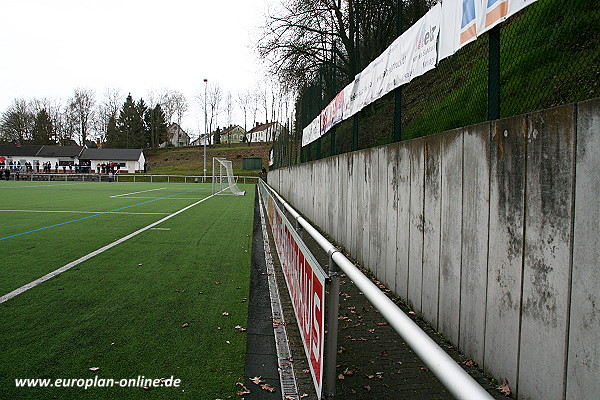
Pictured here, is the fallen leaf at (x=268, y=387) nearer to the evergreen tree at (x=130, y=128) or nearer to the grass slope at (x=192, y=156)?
the grass slope at (x=192, y=156)

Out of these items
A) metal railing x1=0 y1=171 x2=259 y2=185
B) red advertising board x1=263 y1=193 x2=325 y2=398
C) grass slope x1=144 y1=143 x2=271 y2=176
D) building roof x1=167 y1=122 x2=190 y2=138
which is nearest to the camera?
red advertising board x1=263 y1=193 x2=325 y2=398

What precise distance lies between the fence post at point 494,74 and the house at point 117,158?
8040 centimetres

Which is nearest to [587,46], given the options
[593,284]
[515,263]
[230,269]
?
[515,263]

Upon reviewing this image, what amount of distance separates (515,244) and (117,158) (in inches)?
3334

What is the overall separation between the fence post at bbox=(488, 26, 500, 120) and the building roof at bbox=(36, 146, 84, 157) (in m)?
89.8

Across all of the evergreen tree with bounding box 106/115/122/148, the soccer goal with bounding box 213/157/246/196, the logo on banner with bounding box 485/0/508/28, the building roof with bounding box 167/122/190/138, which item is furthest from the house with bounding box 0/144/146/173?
the logo on banner with bounding box 485/0/508/28

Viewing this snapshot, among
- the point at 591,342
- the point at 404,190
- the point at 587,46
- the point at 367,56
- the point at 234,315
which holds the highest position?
the point at 367,56

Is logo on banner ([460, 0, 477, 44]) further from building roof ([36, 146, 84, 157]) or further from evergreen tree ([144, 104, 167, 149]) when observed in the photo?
evergreen tree ([144, 104, 167, 149])

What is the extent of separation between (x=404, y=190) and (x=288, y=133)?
19310 mm

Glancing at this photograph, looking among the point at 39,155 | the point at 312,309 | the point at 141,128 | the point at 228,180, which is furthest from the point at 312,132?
the point at 141,128

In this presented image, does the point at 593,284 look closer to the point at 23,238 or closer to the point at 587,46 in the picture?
the point at 587,46

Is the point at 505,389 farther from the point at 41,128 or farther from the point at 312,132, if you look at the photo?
the point at 41,128

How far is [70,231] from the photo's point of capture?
35.8 ft

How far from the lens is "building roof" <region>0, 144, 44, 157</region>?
83125mm
